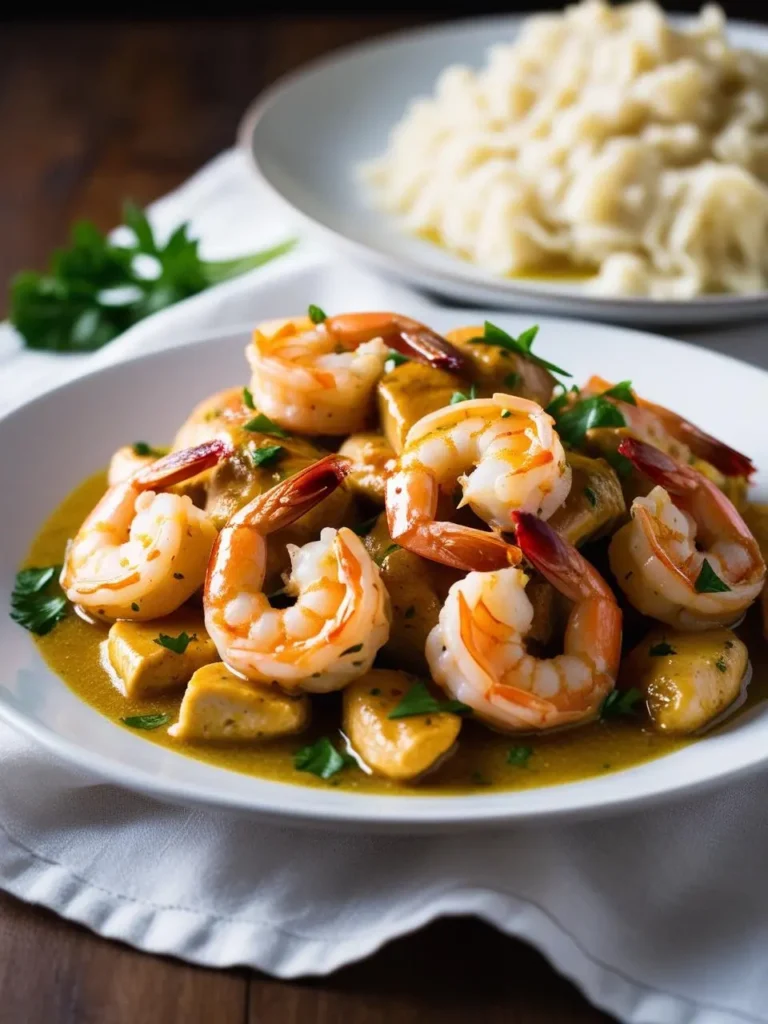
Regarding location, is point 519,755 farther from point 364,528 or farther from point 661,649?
point 364,528

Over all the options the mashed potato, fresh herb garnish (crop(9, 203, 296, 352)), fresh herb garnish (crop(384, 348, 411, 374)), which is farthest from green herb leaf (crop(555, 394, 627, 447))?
fresh herb garnish (crop(9, 203, 296, 352))

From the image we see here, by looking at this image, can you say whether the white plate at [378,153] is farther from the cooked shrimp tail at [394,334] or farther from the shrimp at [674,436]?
the cooked shrimp tail at [394,334]

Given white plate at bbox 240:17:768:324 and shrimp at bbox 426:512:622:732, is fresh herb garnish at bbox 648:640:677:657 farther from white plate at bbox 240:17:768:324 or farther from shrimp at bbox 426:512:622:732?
white plate at bbox 240:17:768:324

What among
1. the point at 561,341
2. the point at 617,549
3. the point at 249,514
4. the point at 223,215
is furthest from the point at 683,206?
the point at 249,514

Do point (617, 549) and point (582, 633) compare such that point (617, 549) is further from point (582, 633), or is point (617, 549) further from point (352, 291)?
point (352, 291)

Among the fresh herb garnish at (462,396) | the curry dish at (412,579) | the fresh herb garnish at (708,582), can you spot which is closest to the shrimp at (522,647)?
the curry dish at (412,579)

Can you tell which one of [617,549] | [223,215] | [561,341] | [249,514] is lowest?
[223,215]
